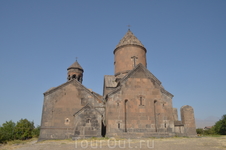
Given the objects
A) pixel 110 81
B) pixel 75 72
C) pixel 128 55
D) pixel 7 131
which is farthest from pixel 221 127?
pixel 7 131

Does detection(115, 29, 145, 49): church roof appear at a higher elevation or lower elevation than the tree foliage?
higher

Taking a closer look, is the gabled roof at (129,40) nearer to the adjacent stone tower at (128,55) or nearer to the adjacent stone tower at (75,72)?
Result: the adjacent stone tower at (128,55)

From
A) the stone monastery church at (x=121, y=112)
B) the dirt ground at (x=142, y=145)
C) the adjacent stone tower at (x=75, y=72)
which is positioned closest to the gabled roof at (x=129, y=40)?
the stone monastery church at (x=121, y=112)

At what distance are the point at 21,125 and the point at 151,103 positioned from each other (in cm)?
2076

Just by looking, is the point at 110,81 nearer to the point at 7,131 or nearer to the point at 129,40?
the point at 129,40

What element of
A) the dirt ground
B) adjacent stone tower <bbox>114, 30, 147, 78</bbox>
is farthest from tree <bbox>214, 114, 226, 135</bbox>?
the dirt ground

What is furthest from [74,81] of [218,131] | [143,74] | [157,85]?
[218,131]

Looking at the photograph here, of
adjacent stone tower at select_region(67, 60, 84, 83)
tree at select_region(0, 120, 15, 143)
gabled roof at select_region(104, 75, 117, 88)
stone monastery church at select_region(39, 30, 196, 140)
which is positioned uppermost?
adjacent stone tower at select_region(67, 60, 84, 83)

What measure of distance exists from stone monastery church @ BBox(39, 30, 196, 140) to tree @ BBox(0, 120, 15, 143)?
1157cm

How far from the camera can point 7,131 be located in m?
23.4

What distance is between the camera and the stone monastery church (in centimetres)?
1040

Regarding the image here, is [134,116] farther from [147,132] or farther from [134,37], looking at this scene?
[134,37]

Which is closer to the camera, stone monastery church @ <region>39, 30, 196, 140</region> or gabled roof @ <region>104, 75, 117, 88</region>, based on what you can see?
stone monastery church @ <region>39, 30, 196, 140</region>

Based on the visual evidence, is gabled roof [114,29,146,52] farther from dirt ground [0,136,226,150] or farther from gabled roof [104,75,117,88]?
dirt ground [0,136,226,150]
